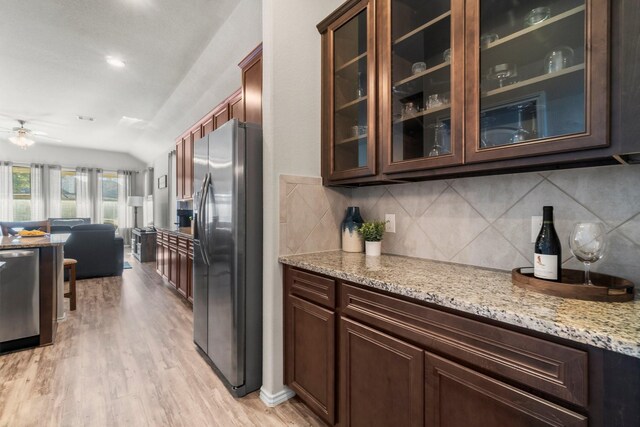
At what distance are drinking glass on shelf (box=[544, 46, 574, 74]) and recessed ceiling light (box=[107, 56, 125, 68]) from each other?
3.95 meters

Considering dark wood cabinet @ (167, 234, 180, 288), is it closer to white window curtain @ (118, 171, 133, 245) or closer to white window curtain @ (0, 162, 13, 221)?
white window curtain @ (118, 171, 133, 245)

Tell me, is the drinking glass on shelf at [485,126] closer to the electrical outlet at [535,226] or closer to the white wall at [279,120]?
the electrical outlet at [535,226]

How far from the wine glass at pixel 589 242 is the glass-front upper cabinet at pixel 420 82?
1.69 ft

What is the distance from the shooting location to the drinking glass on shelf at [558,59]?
106 cm

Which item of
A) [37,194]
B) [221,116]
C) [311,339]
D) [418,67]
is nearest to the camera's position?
[418,67]

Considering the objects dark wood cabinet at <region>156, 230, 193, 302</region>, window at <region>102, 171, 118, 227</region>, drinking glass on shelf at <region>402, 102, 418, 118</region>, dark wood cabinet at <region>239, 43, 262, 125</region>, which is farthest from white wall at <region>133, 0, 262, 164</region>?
window at <region>102, 171, 118, 227</region>

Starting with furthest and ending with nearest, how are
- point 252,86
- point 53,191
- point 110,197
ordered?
point 110,197, point 53,191, point 252,86

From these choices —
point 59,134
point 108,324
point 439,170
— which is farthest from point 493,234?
point 59,134

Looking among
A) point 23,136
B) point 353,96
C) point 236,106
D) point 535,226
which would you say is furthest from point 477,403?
point 23,136

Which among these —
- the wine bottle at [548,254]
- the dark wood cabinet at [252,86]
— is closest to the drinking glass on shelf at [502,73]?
the wine bottle at [548,254]

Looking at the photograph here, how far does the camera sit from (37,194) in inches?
294

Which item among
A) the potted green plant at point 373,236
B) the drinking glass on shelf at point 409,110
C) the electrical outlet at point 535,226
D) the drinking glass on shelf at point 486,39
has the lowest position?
the potted green plant at point 373,236

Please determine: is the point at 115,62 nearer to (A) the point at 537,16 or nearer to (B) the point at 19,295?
(B) the point at 19,295

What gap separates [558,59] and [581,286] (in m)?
0.82
